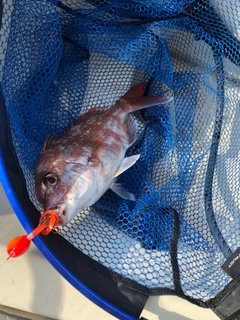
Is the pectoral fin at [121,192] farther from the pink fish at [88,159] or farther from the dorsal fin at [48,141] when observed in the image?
the dorsal fin at [48,141]

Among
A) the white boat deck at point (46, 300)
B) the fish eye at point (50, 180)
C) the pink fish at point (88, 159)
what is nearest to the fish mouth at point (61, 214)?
the pink fish at point (88, 159)

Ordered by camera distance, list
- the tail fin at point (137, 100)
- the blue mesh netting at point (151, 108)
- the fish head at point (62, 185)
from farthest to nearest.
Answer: the tail fin at point (137, 100)
the blue mesh netting at point (151, 108)
the fish head at point (62, 185)

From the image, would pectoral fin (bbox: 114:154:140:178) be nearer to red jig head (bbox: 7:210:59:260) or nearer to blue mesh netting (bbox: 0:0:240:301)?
blue mesh netting (bbox: 0:0:240:301)

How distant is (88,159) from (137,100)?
493mm

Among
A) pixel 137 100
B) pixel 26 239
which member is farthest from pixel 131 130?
pixel 26 239

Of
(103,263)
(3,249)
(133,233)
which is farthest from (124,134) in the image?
(3,249)

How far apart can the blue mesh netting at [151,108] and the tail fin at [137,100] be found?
15 centimetres

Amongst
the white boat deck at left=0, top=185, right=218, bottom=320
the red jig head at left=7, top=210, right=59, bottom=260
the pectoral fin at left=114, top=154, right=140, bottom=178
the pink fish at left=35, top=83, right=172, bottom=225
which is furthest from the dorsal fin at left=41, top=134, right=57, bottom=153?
the white boat deck at left=0, top=185, right=218, bottom=320

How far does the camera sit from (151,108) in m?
1.88

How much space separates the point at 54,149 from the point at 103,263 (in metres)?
0.56

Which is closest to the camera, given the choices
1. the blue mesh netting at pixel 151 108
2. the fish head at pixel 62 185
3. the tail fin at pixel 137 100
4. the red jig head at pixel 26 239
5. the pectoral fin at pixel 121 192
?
the red jig head at pixel 26 239

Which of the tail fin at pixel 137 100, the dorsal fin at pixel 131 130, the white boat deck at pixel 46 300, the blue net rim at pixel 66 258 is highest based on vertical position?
the tail fin at pixel 137 100

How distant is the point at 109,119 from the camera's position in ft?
5.36

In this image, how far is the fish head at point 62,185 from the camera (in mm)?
1185
